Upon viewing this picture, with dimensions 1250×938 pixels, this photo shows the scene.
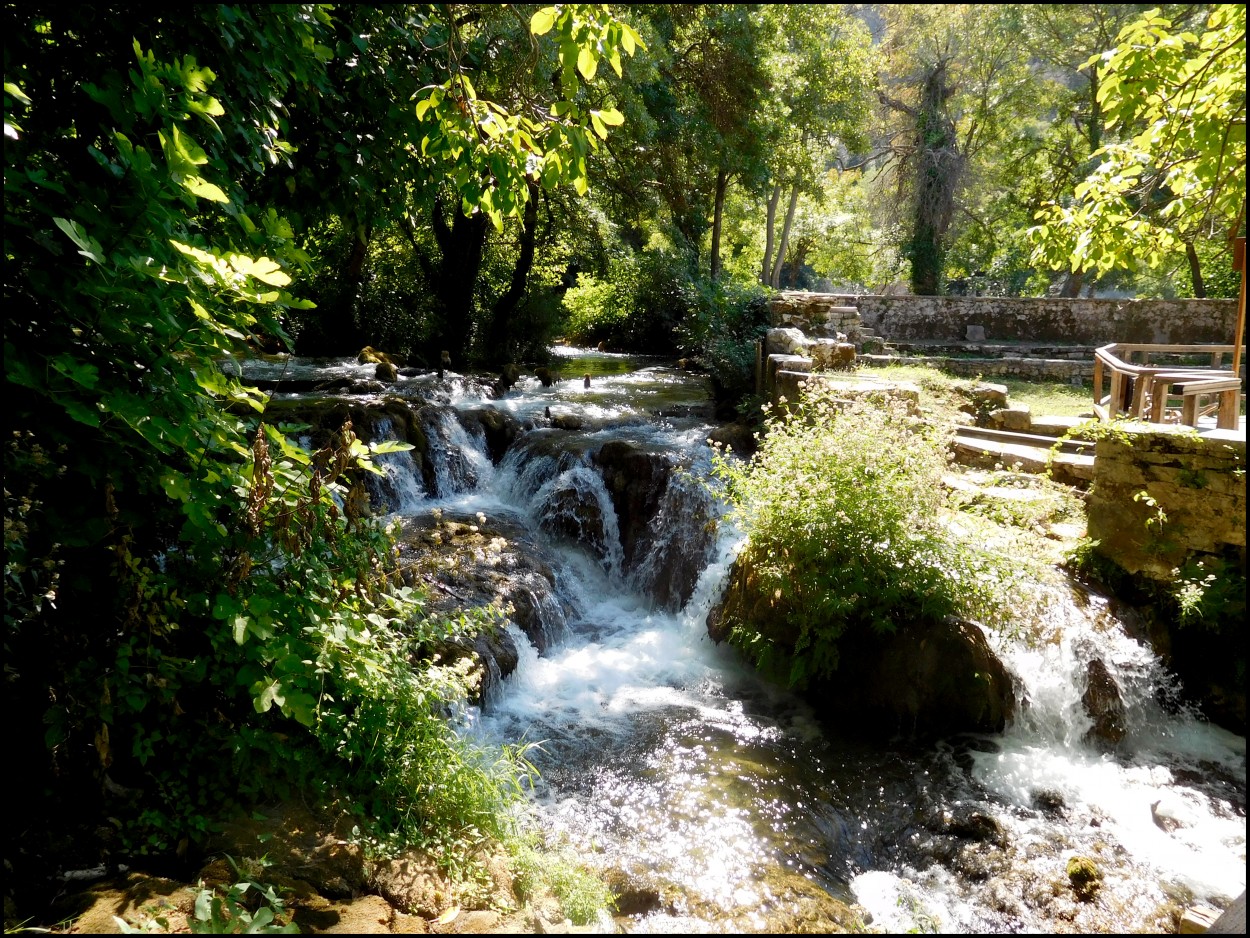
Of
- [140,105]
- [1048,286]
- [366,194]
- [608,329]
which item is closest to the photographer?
[140,105]

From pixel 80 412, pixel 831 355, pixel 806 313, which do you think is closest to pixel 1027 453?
pixel 831 355

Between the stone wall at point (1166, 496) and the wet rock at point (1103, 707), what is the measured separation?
106 centimetres

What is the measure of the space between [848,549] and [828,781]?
154cm

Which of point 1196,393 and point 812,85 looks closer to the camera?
point 1196,393

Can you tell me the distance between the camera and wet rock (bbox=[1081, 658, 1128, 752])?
4574 millimetres

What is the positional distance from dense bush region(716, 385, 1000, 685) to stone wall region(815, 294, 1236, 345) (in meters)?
9.51

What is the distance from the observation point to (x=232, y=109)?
2.73m

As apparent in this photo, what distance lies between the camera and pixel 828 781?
460 cm

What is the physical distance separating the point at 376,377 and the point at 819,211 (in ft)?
66.0

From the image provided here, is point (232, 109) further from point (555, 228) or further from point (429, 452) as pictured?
point (555, 228)

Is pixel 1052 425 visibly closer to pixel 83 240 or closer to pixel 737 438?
pixel 737 438

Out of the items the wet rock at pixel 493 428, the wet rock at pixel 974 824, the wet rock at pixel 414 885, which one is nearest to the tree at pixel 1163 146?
the wet rock at pixel 974 824

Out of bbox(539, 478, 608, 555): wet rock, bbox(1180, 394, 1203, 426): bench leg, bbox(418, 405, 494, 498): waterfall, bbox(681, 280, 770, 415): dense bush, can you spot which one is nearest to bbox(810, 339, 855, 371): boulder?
bbox(681, 280, 770, 415): dense bush

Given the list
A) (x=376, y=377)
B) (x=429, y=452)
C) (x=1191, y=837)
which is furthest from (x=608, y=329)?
(x=1191, y=837)
